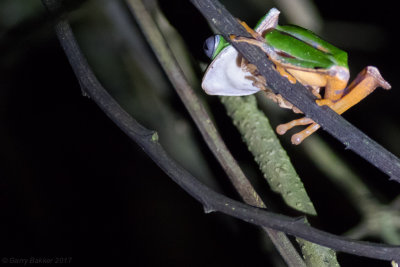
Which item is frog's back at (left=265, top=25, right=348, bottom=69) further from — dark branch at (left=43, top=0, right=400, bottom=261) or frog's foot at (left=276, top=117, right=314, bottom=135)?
dark branch at (left=43, top=0, right=400, bottom=261)

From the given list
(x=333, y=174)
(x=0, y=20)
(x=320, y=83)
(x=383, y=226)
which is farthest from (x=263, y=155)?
(x=0, y=20)

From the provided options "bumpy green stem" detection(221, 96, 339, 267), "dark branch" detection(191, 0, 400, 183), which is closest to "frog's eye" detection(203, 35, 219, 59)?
"dark branch" detection(191, 0, 400, 183)

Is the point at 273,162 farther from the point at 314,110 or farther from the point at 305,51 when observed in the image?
the point at 314,110

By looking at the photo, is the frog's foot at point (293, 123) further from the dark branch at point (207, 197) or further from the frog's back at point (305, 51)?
the dark branch at point (207, 197)

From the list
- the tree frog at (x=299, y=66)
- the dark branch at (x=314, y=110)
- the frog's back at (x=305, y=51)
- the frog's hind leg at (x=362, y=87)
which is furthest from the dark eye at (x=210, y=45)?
the frog's hind leg at (x=362, y=87)

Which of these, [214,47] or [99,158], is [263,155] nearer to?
[214,47]

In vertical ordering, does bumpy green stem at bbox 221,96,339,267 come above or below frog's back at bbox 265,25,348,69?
below

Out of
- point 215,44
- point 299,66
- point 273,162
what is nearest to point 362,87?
point 299,66
